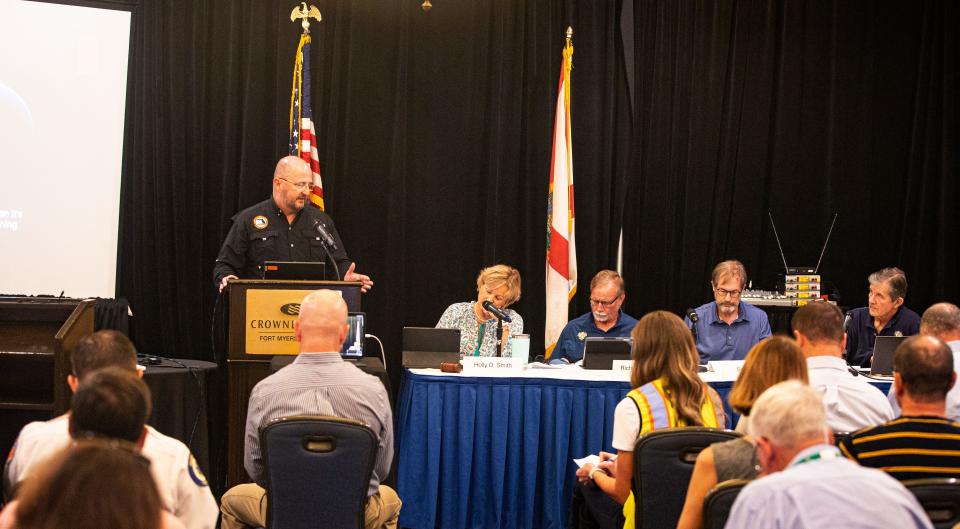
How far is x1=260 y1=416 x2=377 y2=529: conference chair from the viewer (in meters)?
3.09

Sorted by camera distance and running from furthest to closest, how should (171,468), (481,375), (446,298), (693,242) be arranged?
(693,242), (446,298), (481,375), (171,468)

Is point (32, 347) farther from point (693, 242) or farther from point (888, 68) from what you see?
point (888, 68)

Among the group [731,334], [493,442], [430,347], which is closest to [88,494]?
[493,442]

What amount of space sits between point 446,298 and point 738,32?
317 cm

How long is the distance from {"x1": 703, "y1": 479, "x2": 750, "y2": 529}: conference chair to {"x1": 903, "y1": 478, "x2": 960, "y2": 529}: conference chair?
0.45 meters

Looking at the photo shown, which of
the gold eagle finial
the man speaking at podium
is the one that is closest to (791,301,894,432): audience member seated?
the man speaking at podium

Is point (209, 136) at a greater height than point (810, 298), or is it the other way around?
point (209, 136)

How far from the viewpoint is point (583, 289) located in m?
7.21

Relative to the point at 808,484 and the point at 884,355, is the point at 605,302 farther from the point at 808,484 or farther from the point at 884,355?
the point at 808,484

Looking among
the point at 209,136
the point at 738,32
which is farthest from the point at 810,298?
the point at 209,136

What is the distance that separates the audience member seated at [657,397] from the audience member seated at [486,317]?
2.07 metres

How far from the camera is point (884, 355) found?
211 inches

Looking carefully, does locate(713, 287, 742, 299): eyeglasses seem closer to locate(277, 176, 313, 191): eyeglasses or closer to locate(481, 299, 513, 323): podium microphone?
locate(481, 299, 513, 323): podium microphone

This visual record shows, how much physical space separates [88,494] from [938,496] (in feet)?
7.09
